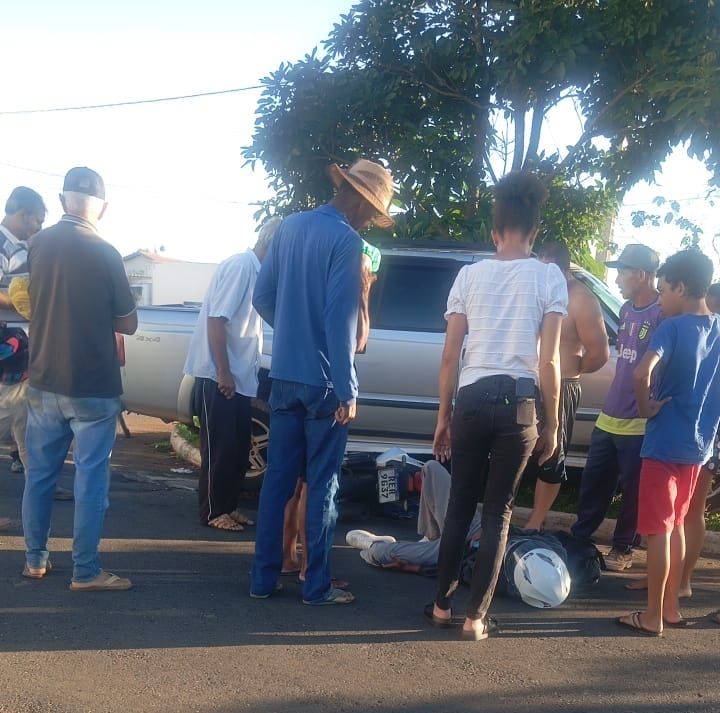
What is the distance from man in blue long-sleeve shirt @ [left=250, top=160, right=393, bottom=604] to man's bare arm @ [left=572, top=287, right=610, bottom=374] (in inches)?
60.1

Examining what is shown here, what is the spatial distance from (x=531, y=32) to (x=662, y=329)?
5.10 meters

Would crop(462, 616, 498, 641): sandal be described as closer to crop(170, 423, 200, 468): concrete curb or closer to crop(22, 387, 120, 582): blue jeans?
crop(22, 387, 120, 582): blue jeans

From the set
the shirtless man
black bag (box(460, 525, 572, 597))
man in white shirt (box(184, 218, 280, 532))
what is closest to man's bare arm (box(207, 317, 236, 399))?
man in white shirt (box(184, 218, 280, 532))

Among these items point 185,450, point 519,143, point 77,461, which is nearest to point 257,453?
point 185,450

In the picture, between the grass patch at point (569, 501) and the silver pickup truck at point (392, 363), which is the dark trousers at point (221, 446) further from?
the grass patch at point (569, 501)

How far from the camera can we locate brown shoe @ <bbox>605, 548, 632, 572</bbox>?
5211 mm

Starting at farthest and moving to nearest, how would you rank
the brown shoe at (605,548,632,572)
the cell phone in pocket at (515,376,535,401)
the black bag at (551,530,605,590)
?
the brown shoe at (605,548,632,572), the black bag at (551,530,605,590), the cell phone in pocket at (515,376,535,401)

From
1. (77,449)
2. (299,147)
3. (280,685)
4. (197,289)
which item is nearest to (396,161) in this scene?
(299,147)

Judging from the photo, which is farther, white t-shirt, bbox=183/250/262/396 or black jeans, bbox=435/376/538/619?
→ white t-shirt, bbox=183/250/262/396

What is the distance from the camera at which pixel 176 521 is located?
18.9 ft

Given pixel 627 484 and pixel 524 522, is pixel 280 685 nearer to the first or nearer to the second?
pixel 627 484

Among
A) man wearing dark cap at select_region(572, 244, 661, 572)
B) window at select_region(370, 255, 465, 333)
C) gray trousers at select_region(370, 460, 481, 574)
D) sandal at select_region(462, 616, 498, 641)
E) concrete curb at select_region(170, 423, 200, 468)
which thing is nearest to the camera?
sandal at select_region(462, 616, 498, 641)

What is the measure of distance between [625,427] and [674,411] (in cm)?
103

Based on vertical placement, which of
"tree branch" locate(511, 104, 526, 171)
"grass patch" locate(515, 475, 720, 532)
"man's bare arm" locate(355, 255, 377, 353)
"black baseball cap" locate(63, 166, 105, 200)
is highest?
"tree branch" locate(511, 104, 526, 171)
